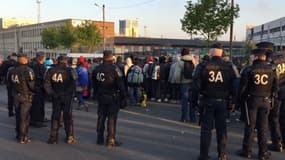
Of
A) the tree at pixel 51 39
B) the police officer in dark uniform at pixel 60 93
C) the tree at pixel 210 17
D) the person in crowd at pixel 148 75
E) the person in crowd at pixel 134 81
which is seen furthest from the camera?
the tree at pixel 51 39

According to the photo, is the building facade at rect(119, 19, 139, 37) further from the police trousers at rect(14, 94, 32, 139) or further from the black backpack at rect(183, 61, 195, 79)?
the police trousers at rect(14, 94, 32, 139)

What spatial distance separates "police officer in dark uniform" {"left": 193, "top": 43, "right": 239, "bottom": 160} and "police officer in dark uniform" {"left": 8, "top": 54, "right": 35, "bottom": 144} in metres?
3.79

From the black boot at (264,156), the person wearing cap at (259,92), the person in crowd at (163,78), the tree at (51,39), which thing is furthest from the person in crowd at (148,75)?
the tree at (51,39)

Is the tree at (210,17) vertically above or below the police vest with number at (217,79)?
above

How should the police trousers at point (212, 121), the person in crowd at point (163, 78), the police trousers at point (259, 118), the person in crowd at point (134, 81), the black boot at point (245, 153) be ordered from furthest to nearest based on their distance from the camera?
1. the person in crowd at point (163, 78)
2. the person in crowd at point (134, 81)
3. the black boot at point (245, 153)
4. the police trousers at point (259, 118)
5. the police trousers at point (212, 121)

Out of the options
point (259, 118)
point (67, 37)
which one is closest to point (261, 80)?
point (259, 118)

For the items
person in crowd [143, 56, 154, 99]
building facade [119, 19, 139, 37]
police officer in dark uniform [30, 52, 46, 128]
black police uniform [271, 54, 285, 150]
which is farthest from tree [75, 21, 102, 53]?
building facade [119, 19, 139, 37]

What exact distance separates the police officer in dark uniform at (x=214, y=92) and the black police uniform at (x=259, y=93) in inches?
14.1

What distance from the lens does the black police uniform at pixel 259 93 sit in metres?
7.02

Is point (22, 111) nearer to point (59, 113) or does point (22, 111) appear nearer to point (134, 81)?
point (59, 113)

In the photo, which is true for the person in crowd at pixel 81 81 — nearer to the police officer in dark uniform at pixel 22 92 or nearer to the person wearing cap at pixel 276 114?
the police officer in dark uniform at pixel 22 92

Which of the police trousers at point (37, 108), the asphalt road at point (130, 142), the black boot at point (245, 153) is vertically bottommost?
the asphalt road at point (130, 142)

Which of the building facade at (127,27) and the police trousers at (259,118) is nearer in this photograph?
the police trousers at (259,118)

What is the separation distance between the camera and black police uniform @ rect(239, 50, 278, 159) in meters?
7.02
